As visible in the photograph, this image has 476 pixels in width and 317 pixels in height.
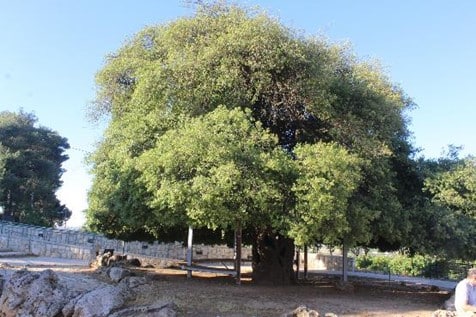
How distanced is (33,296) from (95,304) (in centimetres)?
186

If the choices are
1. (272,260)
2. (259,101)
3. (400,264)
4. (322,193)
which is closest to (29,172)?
(400,264)

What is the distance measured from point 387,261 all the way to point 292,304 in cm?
2525

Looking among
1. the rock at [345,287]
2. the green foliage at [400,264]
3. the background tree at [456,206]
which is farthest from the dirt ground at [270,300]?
the green foliage at [400,264]

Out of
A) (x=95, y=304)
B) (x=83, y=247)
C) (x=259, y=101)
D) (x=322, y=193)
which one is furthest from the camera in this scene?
(x=83, y=247)

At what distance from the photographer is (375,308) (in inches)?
514

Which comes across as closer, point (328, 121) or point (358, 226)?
point (358, 226)

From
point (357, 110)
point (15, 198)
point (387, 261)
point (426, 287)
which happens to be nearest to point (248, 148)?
point (357, 110)

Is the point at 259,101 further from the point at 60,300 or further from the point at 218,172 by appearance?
the point at 60,300

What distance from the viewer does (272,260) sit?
17.4 metres

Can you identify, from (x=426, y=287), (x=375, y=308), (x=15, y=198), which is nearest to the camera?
(x=375, y=308)

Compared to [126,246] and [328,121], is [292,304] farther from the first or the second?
[126,246]

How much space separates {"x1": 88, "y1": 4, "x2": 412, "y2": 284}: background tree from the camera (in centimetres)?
Result: 1425

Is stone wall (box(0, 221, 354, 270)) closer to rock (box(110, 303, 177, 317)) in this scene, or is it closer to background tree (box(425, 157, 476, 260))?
background tree (box(425, 157, 476, 260))

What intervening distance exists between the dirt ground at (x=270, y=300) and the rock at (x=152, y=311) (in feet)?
1.35
